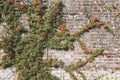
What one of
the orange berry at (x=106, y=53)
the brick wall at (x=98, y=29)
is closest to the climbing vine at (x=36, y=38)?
the orange berry at (x=106, y=53)

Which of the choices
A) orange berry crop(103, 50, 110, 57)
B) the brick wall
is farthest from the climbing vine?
the brick wall

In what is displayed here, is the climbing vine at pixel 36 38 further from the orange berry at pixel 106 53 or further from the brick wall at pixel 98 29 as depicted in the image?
the brick wall at pixel 98 29

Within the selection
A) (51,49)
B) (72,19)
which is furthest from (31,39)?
(72,19)

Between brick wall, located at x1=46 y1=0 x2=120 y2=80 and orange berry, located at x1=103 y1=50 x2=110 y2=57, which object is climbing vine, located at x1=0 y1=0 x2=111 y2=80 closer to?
orange berry, located at x1=103 y1=50 x2=110 y2=57

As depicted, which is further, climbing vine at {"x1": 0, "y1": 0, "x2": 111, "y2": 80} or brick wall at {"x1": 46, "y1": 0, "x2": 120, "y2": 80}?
brick wall at {"x1": 46, "y1": 0, "x2": 120, "y2": 80}

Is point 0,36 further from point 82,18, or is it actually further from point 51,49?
point 82,18

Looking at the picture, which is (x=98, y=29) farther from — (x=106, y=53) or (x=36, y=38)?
(x=36, y=38)

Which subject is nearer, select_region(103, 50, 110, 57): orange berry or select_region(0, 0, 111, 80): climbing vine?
select_region(0, 0, 111, 80): climbing vine

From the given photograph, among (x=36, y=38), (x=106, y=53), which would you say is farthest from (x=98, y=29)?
(x=36, y=38)
